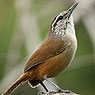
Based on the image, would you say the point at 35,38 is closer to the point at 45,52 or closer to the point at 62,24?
the point at 62,24

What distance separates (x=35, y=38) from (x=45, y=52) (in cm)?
115

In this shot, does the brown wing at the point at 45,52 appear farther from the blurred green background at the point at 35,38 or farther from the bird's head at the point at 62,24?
the blurred green background at the point at 35,38

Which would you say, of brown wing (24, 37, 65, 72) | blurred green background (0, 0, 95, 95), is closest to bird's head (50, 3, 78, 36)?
brown wing (24, 37, 65, 72)

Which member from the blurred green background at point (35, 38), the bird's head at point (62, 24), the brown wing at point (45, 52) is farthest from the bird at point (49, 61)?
the blurred green background at point (35, 38)

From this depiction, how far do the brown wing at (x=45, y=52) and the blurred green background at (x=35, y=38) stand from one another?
2.03ft

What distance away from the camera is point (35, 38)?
8.06 m

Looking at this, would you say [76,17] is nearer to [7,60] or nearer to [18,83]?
[7,60]

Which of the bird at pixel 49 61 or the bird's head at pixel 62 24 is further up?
the bird's head at pixel 62 24

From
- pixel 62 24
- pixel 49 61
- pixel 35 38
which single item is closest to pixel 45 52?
pixel 49 61

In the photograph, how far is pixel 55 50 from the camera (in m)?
6.96

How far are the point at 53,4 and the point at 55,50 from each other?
94.6 inches

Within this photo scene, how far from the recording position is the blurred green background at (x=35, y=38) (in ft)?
26.0

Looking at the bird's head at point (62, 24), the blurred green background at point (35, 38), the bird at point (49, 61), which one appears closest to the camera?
the bird at point (49, 61)

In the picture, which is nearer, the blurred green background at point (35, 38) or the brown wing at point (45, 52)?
the brown wing at point (45, 52)
